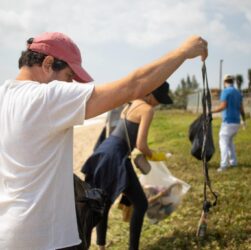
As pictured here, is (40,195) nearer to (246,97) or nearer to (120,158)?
(120,158)

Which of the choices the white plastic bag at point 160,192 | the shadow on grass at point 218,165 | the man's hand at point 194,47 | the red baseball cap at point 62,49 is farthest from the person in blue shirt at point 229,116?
the red baseball cap at point 62,49

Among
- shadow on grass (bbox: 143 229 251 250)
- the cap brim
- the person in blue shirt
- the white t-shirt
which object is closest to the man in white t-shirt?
the white t-shirt

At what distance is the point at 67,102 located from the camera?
2.03m

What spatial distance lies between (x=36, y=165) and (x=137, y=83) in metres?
0.60

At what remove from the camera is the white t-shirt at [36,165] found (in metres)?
2.06

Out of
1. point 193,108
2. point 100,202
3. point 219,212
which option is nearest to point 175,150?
point 219,212

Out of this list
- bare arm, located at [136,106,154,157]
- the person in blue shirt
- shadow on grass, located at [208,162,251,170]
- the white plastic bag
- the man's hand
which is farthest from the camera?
the person in blue shirt

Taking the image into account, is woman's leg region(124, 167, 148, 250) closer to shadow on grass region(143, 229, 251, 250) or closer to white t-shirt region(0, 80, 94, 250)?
shadow on grass region(143, 229, 251, 250)

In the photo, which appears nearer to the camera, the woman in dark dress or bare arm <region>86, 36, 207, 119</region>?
bare arm <region>86, 36, 207, 119</region>

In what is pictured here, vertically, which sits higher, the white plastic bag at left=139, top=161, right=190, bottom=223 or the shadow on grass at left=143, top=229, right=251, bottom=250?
the white plastic bag at left=139, top=161, right=190, bottom=223

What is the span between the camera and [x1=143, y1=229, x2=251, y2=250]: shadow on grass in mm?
4750

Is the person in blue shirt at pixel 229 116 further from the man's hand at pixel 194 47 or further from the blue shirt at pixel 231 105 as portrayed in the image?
the man's hand at pixel 194 47

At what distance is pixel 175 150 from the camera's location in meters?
12.6

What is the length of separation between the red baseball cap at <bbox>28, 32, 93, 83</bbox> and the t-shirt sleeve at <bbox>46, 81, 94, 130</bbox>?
0.87ft
